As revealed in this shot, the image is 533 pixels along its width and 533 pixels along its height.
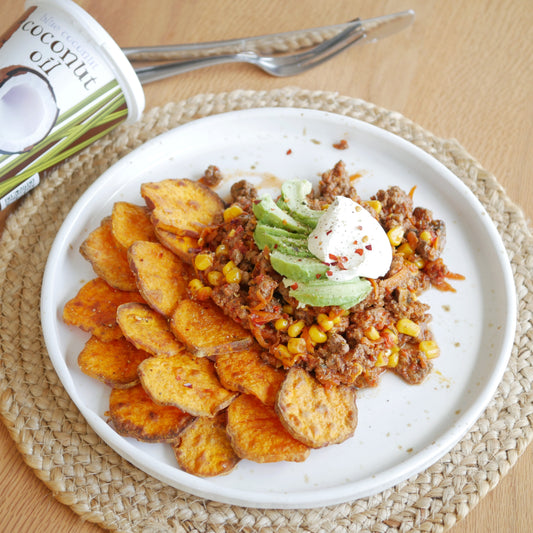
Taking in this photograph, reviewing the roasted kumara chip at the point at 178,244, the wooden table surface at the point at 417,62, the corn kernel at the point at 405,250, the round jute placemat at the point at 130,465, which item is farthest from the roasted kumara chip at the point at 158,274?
the wooden table surface at the point at 417,62

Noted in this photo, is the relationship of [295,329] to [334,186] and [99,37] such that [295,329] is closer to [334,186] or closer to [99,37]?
[334,186]

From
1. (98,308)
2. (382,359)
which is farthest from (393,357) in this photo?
(98,308)

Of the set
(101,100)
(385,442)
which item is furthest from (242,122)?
(385,442)

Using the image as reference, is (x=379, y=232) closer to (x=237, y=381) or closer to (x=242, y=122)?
(x=237, y=381)

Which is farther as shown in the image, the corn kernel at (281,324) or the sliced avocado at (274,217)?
the sliced avocado at (274,217)

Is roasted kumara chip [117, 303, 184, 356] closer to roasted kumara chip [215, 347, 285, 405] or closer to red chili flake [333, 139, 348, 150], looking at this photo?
roasted kumara chip [215, 347, 285, 405]

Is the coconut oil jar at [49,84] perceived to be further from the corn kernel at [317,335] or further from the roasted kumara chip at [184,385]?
the corn kernel at [317,335]
